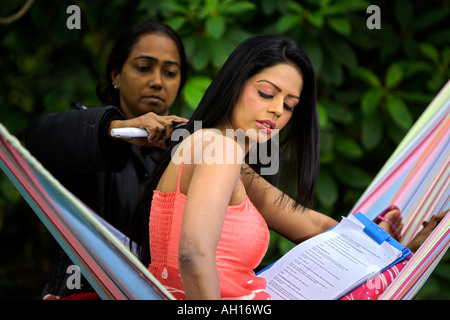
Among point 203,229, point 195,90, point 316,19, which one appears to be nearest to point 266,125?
point 203,229

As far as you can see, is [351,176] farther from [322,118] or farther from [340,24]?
[340,24]

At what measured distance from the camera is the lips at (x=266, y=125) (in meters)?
1.07

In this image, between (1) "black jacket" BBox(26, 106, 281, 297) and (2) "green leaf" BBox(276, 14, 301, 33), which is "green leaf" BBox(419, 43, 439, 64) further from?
(1) "black jacket" BBox(26, 106, 281, 297)

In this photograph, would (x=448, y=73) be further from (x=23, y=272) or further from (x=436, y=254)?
(x=23, y=272)

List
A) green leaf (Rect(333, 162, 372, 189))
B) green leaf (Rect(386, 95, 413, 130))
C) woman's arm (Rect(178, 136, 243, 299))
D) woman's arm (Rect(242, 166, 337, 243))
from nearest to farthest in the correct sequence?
1. woman's arm (Rect(178, 136, 243, 299))
2. woman's arm (Rect(242, 166, 337, 243))
3. green leaf (Rect(386, 95, 413, 130))
4. green leaf (Rect(333, 162, 372, 189))

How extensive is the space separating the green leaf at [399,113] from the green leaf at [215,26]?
676 mm

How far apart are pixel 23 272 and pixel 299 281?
7.22 feet

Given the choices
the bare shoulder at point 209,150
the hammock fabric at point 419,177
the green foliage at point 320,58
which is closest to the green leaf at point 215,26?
the green foliage at point 320,58

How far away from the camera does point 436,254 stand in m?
1.10

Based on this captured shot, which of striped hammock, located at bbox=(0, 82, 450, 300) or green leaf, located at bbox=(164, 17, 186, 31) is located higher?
green leaf, located at bbox=(164, 17, 186, 31)

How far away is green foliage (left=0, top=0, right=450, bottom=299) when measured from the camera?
7.30 ft

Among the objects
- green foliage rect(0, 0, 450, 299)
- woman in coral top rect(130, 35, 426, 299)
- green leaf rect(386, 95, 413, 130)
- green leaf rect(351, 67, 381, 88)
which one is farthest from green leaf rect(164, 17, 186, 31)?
woman in coral top rect(130, 35, 426, 299)
